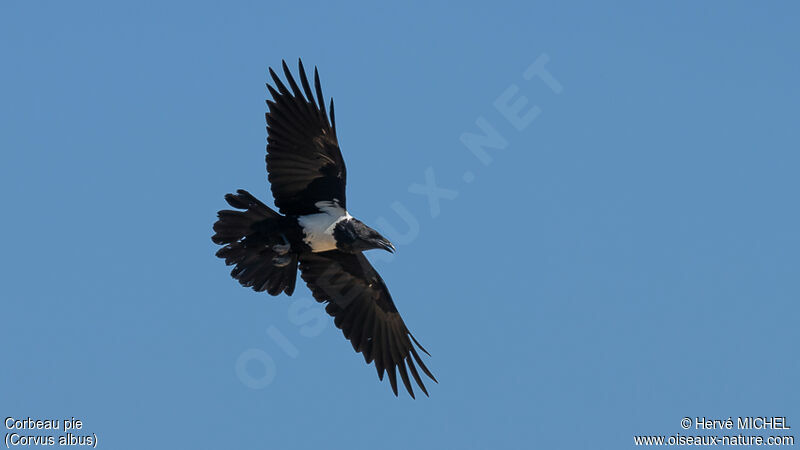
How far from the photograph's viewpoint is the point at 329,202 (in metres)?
15.4

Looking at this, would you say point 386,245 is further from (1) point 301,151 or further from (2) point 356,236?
(1) point 301,151

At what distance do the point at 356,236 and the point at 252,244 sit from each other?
153cm

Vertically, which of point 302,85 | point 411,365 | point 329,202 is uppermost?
point 302,85

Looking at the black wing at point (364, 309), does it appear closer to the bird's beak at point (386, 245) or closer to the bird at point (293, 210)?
the bird at point (293, 210)

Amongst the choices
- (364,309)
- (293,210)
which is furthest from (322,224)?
(364,309)

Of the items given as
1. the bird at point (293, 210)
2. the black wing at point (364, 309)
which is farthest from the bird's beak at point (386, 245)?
the black wing at point (364, 309)

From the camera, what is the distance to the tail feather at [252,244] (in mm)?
14844

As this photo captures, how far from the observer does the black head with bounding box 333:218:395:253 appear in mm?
15281

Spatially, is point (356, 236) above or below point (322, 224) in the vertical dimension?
below

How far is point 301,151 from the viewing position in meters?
15.1

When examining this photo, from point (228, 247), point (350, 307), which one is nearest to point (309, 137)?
point (228, 247)

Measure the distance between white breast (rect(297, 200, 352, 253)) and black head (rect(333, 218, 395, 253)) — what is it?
0.26 feet

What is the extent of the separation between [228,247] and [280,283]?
1.03 meters

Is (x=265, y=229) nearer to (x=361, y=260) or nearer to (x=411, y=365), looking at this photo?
(x=361, y=260)
